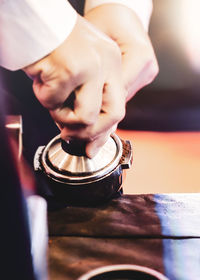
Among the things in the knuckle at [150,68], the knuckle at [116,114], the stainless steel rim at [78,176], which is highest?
the knuckle at [116,114]

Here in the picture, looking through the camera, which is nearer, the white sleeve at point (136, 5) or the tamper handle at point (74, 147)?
the tamper handle at point (74, 147)

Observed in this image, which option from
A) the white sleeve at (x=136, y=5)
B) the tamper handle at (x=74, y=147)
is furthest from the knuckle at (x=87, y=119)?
the white sleeve at (x=136, y=5)

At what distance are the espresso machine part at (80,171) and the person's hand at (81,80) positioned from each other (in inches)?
3.4

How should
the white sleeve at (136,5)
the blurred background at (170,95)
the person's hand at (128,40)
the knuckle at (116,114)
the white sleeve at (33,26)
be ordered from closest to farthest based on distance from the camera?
the white sleeve at (33,26) → the knuckle at (116,114) → the person's hand at (128,40) → the white sleeve at (136,5) → the blurred background at (170,95)

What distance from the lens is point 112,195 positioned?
28.4 inches

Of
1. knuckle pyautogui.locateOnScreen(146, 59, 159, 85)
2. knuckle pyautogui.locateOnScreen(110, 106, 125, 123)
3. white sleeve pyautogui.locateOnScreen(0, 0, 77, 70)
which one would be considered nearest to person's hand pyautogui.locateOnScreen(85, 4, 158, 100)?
knuckle pyautogui.locateOnScreen(146, 59, 159, 85)

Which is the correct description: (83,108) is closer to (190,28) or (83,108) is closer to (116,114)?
(116,114)

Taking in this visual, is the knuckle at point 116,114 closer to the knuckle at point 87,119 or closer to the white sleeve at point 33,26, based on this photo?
the knuckle at point 87,119

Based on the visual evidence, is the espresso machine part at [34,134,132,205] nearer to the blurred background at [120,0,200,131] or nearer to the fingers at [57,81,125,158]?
the fingers at [57,81,125,158]

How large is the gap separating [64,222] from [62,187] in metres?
0.07

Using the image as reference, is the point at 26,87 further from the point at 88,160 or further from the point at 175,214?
the point at 175,214

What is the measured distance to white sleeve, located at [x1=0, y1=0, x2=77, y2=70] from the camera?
467 millimetres

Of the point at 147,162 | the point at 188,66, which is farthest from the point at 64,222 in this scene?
the point at 188,66

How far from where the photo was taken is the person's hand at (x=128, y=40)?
0.80m
